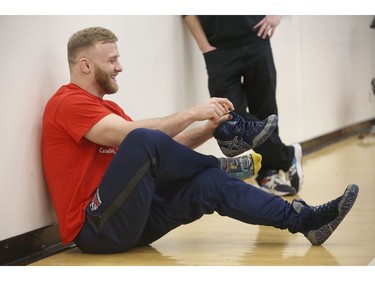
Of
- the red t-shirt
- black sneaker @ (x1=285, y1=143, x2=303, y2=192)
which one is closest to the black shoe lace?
the red t-shirt

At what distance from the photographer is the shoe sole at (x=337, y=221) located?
242 cm

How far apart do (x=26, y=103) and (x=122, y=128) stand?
1.40 feet

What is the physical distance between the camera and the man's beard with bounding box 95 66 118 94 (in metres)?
2.64

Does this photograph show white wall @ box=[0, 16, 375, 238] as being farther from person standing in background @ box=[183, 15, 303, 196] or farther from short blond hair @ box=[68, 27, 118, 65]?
person standing in background @ box=[183, 15, 303, 196]

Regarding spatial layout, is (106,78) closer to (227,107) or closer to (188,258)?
(227,107)

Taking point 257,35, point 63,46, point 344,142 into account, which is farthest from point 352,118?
point 63,46

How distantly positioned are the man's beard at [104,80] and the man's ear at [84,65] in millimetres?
33

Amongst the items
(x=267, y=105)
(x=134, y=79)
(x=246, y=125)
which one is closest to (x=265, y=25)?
(x=267, y=105)

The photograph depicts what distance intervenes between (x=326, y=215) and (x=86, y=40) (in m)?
1.07

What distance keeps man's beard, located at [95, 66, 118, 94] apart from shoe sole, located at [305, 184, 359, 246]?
0.89 m

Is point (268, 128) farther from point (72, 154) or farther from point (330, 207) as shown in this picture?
point (72, 154)

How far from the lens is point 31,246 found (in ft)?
8.65

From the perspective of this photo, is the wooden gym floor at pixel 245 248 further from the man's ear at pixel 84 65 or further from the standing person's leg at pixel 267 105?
the man's ear at pixel 84 65

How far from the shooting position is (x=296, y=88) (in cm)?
598
